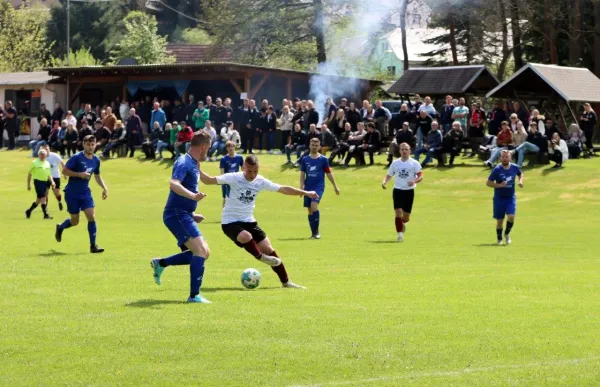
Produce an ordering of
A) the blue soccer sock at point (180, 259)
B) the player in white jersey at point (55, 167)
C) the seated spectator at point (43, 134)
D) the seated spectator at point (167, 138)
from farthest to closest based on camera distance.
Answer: the seated spectator at point (43, 134) < the seated spectator at point (167, 138) < the player in white jersey at point (55, 167) < the blue soccer sock at point (180, 259)

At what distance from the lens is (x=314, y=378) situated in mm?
8773

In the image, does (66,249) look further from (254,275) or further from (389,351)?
(389,351)

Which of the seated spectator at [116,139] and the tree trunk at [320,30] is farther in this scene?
the tree trunk at [320,30]

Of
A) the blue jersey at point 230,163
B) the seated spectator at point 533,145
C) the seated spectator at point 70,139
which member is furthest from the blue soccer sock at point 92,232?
the seated spectator at point 70,139

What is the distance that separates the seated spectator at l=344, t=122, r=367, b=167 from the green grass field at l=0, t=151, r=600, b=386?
1300cm

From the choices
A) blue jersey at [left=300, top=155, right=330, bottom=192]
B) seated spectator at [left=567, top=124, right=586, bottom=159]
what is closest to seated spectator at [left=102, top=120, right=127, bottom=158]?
seated spectator at [left=567, top=124, right=586, bottom=159]

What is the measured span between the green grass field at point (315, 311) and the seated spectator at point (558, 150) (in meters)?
10.8

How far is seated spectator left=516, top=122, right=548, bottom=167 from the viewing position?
36.5 metres

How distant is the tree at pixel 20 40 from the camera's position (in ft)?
271

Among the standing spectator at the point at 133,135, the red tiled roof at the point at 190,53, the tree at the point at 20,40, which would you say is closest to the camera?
the standing spectator at the point at 133,135

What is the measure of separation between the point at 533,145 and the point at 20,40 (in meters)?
57.9

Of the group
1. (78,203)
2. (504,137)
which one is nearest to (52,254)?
(78,203)

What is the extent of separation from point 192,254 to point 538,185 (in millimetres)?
23674

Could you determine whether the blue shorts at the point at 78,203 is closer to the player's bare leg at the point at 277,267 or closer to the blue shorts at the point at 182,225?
the player's bare leg at the point at 277,267
